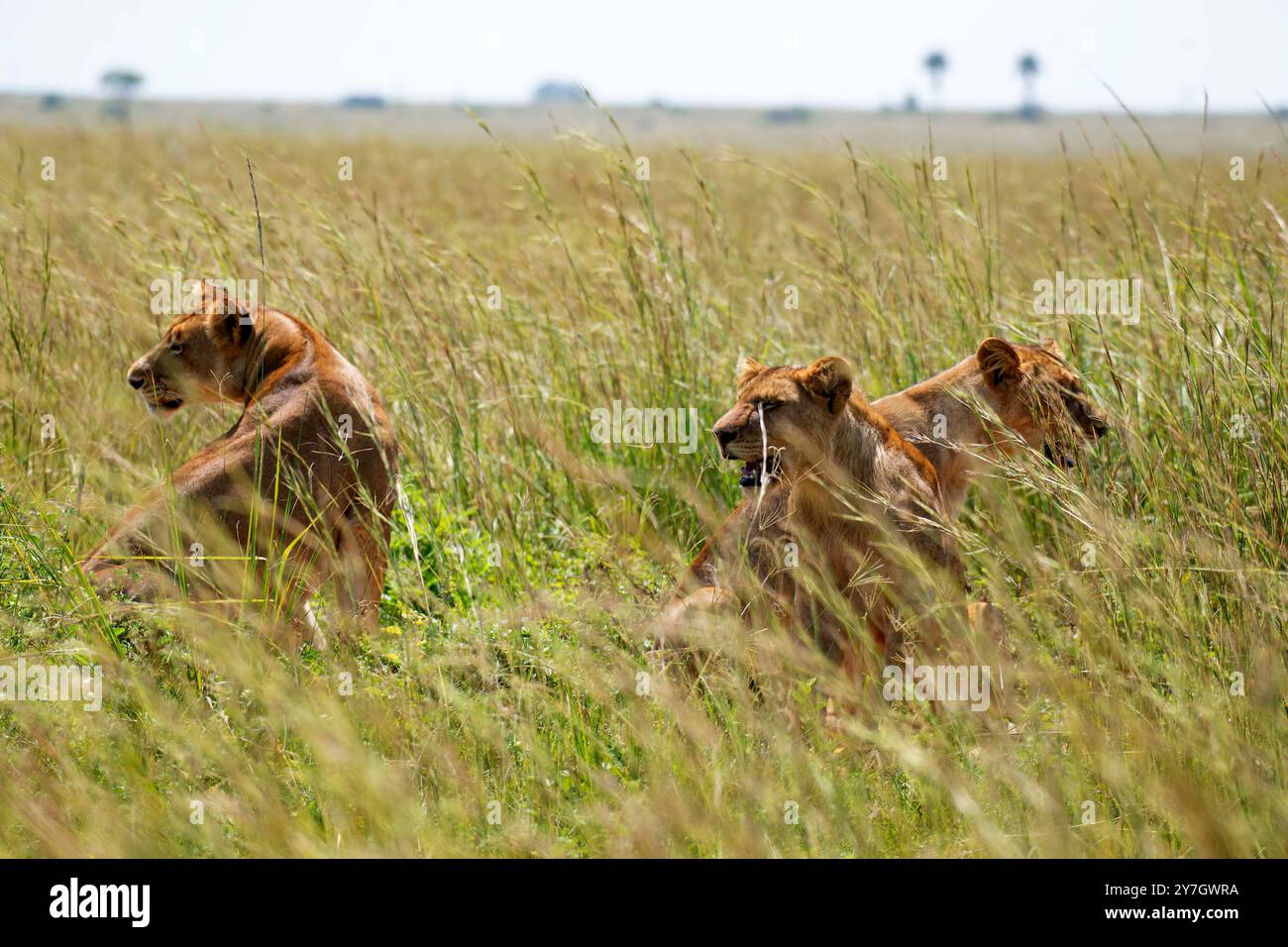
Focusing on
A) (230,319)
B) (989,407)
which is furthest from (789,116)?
(989,407)

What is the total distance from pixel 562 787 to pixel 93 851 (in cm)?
108

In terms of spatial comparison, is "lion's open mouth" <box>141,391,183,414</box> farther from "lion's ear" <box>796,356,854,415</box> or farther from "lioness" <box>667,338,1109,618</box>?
"lion's ear" <box>796,356,854,415</box>

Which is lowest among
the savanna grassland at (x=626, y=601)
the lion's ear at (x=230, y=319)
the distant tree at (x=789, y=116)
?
the savanna grassland at (x=626, y=601)

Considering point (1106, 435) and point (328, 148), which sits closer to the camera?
point (1106, 435)

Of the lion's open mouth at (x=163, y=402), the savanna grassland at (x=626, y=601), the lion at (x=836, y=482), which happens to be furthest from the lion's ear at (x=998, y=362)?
the lion's open mouth at (x=163, y=402)

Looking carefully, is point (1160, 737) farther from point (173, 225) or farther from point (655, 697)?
point (173, 225)

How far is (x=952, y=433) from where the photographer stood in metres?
4.70

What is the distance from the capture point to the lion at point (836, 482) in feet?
13.5

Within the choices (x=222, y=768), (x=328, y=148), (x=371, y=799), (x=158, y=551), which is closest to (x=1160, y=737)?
(x=371, y=799)

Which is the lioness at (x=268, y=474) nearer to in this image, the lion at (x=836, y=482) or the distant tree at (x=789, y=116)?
the lion at (x=836, y=482)

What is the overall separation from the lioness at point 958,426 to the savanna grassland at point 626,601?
0.16m

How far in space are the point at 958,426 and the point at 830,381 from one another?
2.53 feet

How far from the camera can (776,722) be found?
3.44 metres
